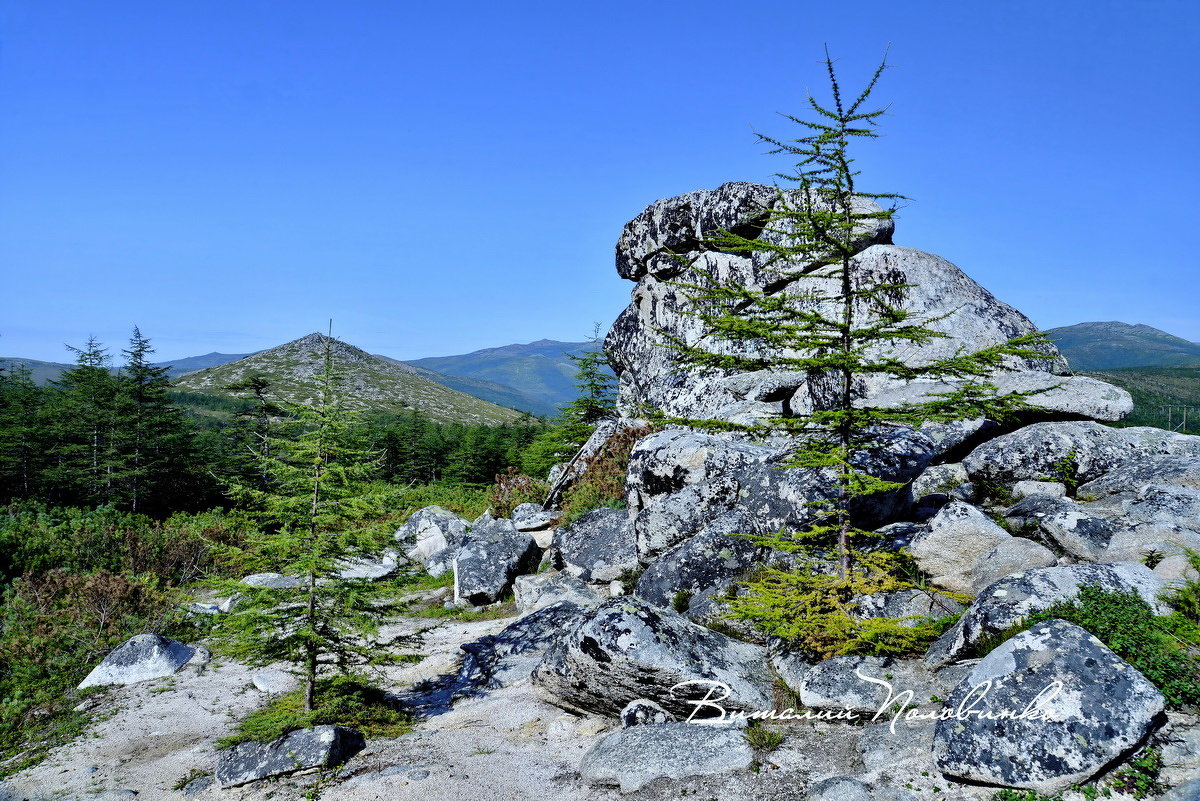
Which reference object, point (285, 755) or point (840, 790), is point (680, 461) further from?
point (285, 755)

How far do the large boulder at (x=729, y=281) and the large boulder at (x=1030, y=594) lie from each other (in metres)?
5.28

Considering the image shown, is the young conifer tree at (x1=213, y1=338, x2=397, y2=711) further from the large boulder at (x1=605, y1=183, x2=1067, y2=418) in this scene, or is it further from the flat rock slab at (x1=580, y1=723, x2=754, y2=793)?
the large boulder at (x1=605, y1=183, x2=1067, y2=418)

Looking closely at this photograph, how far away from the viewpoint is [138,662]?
1366 centimetres

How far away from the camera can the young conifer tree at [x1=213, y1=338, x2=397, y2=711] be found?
30.2 ft

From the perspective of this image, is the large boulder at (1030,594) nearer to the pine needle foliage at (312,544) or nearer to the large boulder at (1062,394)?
the large boulder at (1062,394)

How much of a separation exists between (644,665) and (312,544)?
17.9ft

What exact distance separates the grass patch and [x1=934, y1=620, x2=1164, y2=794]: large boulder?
8.47 metres

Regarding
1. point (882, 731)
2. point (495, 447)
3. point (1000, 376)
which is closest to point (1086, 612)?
point (882, 731)

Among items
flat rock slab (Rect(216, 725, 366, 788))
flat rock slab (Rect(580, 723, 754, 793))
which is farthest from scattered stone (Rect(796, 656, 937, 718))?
flat rock slab (Rect(216, 725, 366, 788))

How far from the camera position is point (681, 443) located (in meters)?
16.9

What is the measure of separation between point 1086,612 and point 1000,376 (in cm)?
1172

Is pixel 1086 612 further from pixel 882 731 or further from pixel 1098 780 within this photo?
pixel 882 731

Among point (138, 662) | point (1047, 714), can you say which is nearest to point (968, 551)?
point (1047, 714)

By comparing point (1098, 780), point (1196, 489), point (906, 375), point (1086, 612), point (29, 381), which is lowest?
point (1098, 780)
